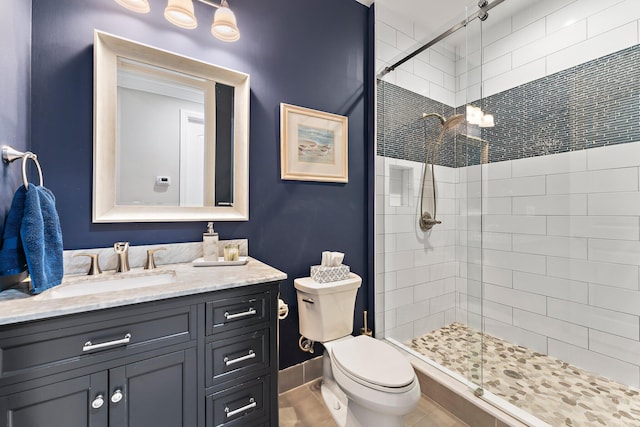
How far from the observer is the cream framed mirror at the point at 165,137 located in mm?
1224

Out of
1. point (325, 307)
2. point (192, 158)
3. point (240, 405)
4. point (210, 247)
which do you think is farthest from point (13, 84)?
point (325, 307)

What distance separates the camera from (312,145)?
1.80 meters

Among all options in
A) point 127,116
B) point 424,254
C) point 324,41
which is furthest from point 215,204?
point 424,254

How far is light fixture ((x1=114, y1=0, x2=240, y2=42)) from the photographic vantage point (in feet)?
3.81

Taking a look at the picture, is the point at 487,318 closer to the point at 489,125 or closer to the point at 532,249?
the point at 532,249

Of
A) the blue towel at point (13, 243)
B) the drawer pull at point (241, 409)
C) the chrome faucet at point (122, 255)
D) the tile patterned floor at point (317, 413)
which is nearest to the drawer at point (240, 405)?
the drawer pull at point (241, 409)

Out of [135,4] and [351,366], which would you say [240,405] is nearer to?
[351,366]

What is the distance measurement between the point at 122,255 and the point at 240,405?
85 centimetres

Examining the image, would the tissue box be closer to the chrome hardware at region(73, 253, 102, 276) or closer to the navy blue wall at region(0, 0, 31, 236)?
the chrome hardware at region(73, 253, 102, 276)

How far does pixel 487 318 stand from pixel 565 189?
1.16 meters

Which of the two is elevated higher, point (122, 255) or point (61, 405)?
point (122, 255)

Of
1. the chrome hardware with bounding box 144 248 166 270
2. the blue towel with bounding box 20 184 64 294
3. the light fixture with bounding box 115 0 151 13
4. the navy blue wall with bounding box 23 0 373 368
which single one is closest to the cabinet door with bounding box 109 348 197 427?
the blue towel with bounding box 20 184 64 294

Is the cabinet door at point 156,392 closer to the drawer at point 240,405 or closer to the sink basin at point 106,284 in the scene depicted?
the drawer at point 240,405

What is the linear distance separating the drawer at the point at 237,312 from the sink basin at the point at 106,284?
0.93 ft
